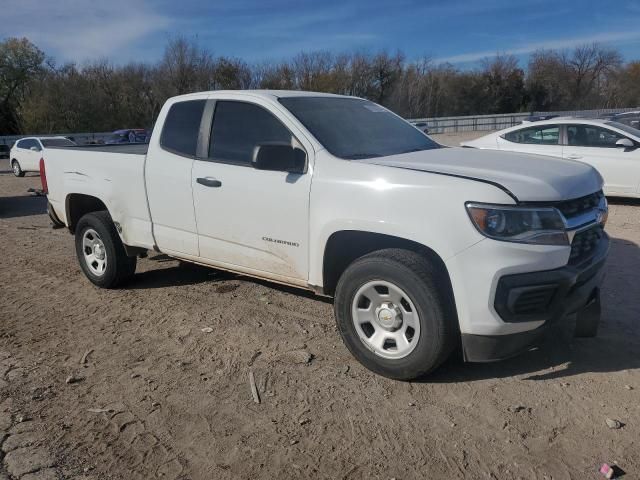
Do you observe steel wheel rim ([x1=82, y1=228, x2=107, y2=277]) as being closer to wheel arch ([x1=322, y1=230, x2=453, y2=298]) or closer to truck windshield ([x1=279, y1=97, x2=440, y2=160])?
truck windshield ([x1=279, y1=97, x2=440, y2=160])

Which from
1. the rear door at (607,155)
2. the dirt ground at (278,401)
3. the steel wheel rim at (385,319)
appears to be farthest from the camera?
the rear door at (607,155)

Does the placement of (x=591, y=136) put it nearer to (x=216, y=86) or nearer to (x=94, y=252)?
(x=94, y=252)

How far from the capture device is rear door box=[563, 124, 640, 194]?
30.8ft

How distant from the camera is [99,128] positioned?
178 feet

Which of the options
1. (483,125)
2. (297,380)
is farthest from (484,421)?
(483,125)

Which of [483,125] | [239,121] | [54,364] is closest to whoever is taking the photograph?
[54,364]

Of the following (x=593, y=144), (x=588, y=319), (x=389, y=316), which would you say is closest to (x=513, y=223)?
(x=389, y=316)

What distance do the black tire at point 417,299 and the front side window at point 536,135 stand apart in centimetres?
783

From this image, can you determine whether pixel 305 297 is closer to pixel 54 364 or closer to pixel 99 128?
pixel 54 364

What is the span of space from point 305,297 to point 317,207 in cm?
172

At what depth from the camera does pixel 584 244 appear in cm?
360

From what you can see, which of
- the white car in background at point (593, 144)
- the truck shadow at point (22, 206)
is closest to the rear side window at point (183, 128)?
the white car in background at point (593, 144)

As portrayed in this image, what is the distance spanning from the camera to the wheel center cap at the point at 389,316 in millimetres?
3678

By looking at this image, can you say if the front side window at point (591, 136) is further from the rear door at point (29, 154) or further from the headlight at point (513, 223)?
the rear door at point (29, 154)
